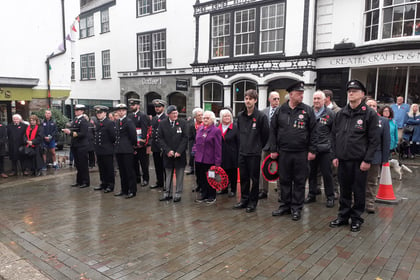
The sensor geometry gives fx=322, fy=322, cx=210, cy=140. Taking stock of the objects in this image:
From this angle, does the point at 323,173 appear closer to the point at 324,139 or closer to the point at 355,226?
the point at 324,139

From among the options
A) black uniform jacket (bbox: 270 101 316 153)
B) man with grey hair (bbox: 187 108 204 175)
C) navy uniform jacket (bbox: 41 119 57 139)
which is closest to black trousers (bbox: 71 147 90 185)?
man with grey hair (bbox: 187 108 204 175)

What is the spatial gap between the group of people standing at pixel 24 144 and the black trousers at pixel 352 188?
861 cm

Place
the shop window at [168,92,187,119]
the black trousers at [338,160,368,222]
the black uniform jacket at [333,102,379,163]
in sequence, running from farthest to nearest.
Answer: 1. the shop window at [168,92,187,119]
2. the black trousers at [338,160,368,222]
3. the black uniform jacket at [333,102,379,163]

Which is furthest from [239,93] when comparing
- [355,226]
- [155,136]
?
[355,226]

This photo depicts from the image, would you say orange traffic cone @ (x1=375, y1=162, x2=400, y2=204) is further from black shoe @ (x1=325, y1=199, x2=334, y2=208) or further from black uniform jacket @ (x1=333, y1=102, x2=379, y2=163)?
black uniform jacket @ (x1=333, y1=102, x2=379, y2=163)

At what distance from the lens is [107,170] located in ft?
25.0

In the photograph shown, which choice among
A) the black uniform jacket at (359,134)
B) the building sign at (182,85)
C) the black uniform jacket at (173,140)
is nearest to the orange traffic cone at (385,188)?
the black uniform jacket at (359,134)

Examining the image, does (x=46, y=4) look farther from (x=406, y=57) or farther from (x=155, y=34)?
(x=406, y=57)

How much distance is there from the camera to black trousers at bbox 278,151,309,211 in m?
5.21

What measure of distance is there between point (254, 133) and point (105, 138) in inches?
147

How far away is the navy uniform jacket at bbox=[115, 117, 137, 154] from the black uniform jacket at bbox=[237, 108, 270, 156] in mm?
2703

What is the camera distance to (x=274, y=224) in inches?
202

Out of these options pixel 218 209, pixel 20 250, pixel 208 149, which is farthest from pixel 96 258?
pixel 208 149

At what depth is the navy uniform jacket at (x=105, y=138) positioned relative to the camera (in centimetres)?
748
